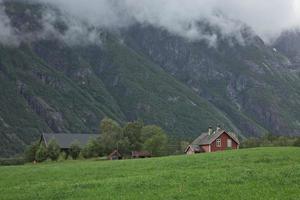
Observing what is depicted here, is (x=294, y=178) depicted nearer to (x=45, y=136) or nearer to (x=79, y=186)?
(x=79, y=186)

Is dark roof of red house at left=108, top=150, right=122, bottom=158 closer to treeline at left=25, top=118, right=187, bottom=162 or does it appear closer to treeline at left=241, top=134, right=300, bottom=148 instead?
treeline at left=25, top=118, right=187, bottom=162

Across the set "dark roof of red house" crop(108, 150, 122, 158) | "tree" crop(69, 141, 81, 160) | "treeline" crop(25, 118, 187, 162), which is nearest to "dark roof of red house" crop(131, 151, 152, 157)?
"treeline" crop(25, 118, 187, 162)

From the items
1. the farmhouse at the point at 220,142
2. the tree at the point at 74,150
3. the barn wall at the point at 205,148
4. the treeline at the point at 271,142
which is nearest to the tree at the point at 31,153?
the tree at the point at 74,150

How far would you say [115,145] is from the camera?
412 ft

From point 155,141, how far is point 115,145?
10942mm

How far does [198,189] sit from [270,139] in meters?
137

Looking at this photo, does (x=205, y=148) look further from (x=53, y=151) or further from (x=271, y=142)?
(x=53, y=151)

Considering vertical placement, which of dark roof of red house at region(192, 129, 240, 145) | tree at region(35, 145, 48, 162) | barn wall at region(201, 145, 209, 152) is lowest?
tree at region(35, 145, 48, 162)

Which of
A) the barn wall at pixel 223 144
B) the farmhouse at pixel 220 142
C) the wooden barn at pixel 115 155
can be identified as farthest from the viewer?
the wooden barn at pixel 115 155

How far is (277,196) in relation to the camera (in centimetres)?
2367

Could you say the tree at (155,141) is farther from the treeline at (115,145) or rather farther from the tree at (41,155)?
the tree at (41,155)

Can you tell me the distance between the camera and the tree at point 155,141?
121750mm

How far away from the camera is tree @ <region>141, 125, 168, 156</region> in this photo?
122 meters

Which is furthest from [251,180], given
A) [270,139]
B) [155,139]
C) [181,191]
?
[270,139]
